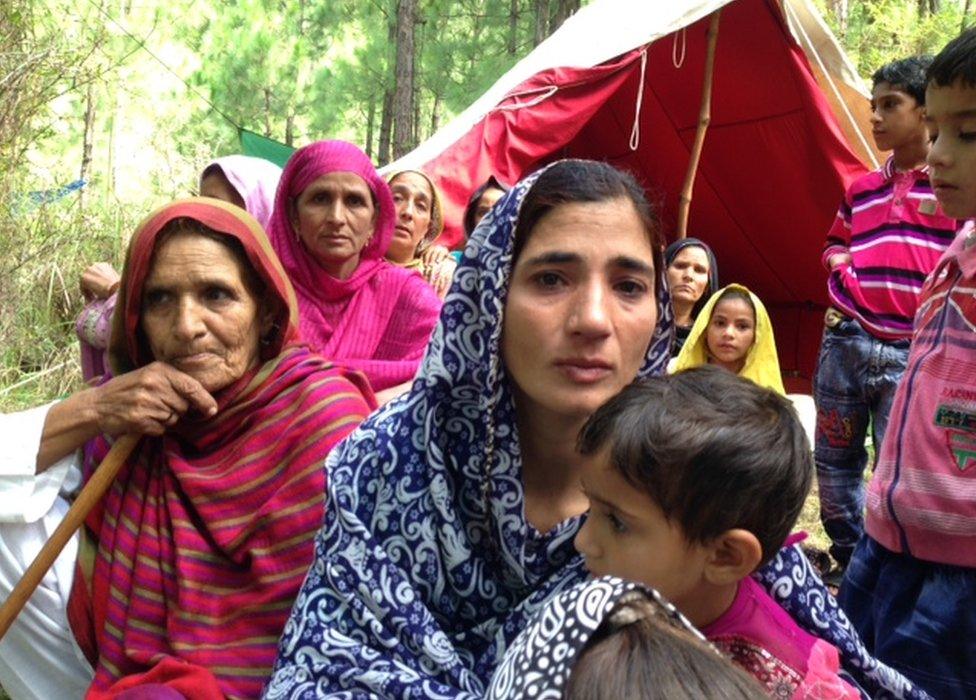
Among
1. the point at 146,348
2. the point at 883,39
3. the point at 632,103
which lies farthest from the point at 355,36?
the point at 146,348

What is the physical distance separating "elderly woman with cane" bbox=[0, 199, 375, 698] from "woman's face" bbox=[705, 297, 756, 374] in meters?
2.63

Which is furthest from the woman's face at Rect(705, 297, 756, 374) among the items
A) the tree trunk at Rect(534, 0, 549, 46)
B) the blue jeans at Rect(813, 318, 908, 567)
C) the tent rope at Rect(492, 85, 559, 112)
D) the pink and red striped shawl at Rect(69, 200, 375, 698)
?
the tree trunk at Rect(534, 0, 549, 46)

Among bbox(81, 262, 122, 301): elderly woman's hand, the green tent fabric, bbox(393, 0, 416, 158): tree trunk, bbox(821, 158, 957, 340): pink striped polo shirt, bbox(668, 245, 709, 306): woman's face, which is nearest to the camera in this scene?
bbox(81, 262, 122, 301): elderly woman's hand

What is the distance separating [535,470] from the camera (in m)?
1.64

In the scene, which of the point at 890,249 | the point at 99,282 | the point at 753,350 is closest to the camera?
the point at 99,282

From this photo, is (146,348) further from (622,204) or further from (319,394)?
(622,204)

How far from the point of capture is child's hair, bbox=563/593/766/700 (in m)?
0.84

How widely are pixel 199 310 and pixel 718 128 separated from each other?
5786 millimetres

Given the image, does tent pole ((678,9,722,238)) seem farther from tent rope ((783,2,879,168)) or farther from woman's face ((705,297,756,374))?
woman's face ((705,297,756,374))

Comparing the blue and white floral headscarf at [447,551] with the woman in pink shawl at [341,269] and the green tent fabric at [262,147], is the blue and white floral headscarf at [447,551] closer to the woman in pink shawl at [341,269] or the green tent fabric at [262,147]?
the woman in pink shawl at [341,269]

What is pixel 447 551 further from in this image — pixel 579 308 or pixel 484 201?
pixel 484 201

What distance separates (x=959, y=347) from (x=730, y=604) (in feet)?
2.39

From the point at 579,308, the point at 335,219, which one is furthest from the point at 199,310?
the point at 335,219

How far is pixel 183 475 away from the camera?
187 centimetres
